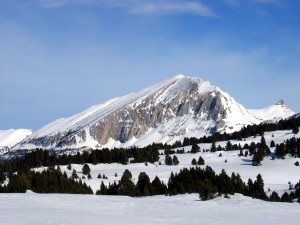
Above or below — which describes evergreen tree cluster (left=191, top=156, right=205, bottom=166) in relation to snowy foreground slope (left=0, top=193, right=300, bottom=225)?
above

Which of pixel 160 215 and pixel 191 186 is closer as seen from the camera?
pixel 160 215

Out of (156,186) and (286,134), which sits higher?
(286,134)

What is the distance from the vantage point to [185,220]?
36000 millimetres

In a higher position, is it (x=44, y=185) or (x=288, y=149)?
(x=288, y=149)

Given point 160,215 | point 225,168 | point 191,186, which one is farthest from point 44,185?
point 225,168

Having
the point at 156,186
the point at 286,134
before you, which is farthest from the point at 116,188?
the point at 286,134

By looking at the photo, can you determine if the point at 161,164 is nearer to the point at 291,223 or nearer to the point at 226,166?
the point at 226,166

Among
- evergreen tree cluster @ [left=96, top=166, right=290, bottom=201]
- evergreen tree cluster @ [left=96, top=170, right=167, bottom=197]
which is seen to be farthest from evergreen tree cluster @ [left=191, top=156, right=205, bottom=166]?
evergreen tree cluster @ [left=96, top=170, right=167, bottom=197]

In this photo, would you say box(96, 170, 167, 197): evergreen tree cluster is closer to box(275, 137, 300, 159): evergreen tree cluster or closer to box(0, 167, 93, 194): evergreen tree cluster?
box(0, 167, 93, 194): evergreen tree cluster

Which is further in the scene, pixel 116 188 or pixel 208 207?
pixel 116 188

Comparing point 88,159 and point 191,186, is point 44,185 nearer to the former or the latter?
point 191,186

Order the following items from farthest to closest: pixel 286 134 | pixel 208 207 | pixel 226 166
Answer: pixel 286 134
pixel 226 166
pixel 208 207

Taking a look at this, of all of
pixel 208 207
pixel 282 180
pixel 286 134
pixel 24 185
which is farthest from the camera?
pixel 286 134

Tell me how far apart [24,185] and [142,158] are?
73.1m
